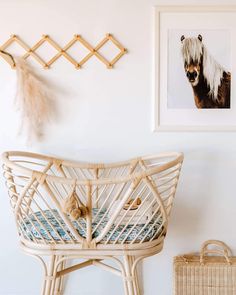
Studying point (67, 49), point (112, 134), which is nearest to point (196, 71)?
point (112, 134)

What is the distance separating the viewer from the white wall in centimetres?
215

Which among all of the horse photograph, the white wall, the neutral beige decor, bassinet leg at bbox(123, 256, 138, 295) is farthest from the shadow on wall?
bassinet leg at bbox(123, 256, 138, 295)

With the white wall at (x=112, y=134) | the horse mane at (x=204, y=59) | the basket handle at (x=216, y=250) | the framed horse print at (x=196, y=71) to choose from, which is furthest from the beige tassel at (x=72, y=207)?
the horse mane at (x=204, y=59)

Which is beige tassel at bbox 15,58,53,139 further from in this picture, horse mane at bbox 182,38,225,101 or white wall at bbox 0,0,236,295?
horse mane at bbox 182,38,225,101

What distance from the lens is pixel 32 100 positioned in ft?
6.88

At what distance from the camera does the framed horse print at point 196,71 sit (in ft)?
7.04

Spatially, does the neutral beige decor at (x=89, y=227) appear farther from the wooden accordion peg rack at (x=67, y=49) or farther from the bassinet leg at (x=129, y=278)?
the wooden accordion peg rack at (x=67, y=49)

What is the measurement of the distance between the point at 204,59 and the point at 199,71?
0.07 m

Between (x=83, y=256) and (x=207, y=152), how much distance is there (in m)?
0.92

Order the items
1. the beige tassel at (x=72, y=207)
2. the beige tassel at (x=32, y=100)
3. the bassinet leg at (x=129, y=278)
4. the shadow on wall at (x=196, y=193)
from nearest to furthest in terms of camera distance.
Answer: the beige tassel at (x=72, y=207), the bassinet leg at (x=129, y=278), the beige tassel at (x=32, y=100), the shadow on wall at (x=196, y=193)

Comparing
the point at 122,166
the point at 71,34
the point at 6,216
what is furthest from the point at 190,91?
the point at 6,216

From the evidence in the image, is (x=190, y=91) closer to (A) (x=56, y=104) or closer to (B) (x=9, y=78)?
(A) (x=56, y=104)

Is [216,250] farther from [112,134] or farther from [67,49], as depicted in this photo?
[67,49]

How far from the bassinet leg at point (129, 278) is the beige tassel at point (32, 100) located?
0.86 metres
